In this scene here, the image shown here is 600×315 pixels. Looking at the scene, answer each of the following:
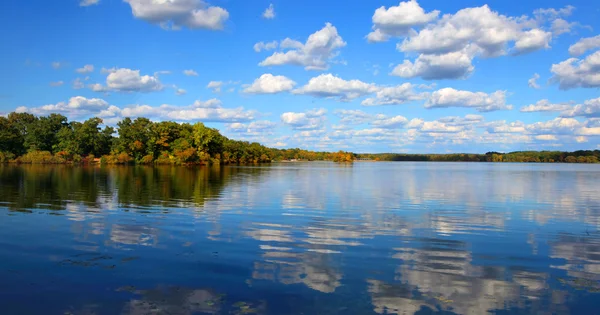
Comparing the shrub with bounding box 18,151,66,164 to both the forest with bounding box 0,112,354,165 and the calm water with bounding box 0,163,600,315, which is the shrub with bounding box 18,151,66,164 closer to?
the forest with bounding box 0,112,354,165

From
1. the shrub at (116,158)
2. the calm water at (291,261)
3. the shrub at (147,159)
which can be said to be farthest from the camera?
the shrub at (147,159)

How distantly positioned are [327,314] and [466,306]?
3.37 m

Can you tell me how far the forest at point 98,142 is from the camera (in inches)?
4963

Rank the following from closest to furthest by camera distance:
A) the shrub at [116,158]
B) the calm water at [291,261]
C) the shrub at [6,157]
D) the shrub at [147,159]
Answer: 1. the calm water at [291,261]
2. the shrub at [6,157]
3. the shrub at [116,158]
4. the shrub at [147,159]

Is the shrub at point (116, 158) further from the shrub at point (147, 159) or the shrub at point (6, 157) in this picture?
the shrub at point (6, 157)

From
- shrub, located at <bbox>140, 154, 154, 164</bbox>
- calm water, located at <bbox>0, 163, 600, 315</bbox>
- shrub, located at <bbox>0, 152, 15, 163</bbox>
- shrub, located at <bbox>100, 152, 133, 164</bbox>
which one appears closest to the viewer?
calm water, located at <bbox>0, 163, 600, 315</bbox>

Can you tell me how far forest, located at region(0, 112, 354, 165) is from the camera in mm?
126062

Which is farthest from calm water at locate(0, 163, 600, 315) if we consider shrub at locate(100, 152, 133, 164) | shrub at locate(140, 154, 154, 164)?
shrub at locate(140, 154, 154, 164)

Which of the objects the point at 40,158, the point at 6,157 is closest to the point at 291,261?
the point at 40,158

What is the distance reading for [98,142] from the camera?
132625 mm

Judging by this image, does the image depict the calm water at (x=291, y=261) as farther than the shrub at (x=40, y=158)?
No

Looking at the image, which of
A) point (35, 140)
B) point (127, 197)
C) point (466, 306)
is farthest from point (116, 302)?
point (35, 140)

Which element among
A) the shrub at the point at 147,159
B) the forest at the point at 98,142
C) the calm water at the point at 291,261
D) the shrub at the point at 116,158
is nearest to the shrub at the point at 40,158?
the forest at the point at 98,142

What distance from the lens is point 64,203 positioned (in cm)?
2741
